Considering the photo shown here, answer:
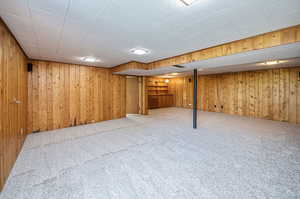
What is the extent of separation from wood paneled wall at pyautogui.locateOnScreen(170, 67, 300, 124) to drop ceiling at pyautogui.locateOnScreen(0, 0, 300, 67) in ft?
15.2

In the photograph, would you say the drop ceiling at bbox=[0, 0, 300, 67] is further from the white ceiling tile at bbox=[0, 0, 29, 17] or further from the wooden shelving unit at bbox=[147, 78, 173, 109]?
the wooden shelving unit at bbox=[147, 78, 173, 109]

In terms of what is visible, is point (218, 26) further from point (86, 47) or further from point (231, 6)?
point (86, 47)

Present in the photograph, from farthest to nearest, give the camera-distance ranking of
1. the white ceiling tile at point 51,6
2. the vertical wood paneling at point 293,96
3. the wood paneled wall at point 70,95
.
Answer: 1. the vertical wood paneling at point 293,96
2. the wood paneled wall at point 70,95
3. the white ceiling tile at point 51,6

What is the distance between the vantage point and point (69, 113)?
4637 millimetres

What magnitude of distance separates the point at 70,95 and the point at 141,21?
4016mm

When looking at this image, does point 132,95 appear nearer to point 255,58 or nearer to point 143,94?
point 143,94

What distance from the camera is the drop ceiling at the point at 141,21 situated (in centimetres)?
149

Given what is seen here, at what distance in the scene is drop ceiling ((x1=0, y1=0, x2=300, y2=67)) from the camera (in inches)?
58.7

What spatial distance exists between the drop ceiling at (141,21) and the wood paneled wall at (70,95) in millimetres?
1659

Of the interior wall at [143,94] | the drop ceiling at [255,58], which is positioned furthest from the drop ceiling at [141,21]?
the interior wall at [143,94]

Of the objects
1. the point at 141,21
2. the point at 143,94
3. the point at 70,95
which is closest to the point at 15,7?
the point at 141,21

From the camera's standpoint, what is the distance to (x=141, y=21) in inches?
72.1

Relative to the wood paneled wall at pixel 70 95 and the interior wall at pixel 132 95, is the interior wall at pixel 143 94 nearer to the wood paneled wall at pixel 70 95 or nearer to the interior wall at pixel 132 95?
the interior wall at pixel 132 95

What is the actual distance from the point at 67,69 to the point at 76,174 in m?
3.81
